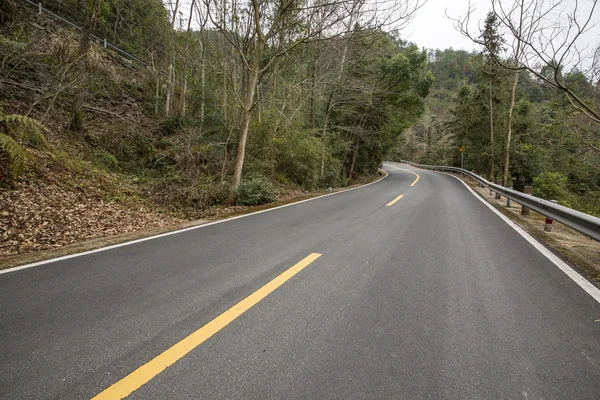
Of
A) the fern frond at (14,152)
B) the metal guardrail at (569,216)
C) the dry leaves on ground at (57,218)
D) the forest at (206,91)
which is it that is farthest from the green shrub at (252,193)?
the metal guardrail at (569,216)

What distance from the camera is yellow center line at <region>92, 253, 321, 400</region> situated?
170cm

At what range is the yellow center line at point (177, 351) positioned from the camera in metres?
1.70

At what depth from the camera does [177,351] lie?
2.03 metres

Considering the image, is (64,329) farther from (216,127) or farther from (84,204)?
(216,127)

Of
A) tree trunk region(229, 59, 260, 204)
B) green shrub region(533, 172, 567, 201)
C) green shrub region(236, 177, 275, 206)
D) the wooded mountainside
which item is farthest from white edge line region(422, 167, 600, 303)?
green shrub region(533, 172, 567, 201)

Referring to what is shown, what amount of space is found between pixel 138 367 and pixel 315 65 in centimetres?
1520

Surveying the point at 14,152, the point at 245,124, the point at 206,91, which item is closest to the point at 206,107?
the point at 206,91

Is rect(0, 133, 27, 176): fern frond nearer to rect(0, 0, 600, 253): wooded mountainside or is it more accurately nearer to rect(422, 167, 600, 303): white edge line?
rect(0, 0, 600, 253): wooded mountainside

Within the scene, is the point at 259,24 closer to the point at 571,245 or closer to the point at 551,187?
the point at 571,245

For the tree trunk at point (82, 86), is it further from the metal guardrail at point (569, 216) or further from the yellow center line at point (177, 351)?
the metal guardrail at point (569, 216)

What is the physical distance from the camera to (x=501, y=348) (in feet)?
7.00

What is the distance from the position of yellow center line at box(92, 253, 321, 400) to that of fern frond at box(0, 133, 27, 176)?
6.13m

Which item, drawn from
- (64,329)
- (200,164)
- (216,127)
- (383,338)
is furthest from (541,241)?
(216,127)

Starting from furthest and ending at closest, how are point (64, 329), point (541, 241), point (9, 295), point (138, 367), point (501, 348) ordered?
point (541, 241), point (9, 295), point (64, 329), point (501, 348), point (138, 367)
